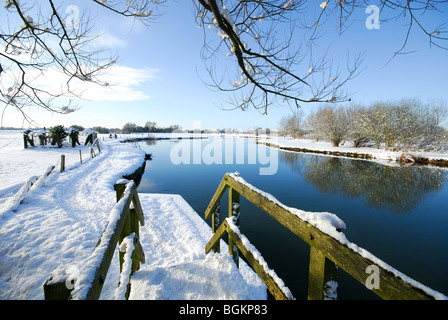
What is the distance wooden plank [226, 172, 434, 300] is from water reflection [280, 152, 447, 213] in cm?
999

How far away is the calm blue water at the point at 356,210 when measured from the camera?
4.79 meters

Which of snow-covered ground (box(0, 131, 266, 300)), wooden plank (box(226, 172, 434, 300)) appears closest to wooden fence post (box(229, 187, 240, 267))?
snow-covered ground (box(0, 131, 266, 300))

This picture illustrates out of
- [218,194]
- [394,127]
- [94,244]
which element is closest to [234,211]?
[218,194]

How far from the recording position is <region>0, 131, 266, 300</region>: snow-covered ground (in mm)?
1981

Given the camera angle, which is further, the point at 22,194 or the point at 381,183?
the point at 381,183

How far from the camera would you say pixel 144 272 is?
2.07m

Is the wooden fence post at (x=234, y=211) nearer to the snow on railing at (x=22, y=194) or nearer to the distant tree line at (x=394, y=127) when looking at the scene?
the snow on railing at (x=22, y=194)

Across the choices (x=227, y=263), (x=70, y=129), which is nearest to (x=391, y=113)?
(x=227, y=263)

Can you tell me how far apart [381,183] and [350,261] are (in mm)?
14427

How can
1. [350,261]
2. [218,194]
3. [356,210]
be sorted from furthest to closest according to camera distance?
[356,210], [218,194], [350,261]

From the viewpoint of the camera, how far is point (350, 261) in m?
0.90

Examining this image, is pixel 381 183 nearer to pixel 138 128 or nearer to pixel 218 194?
pixel 218 194

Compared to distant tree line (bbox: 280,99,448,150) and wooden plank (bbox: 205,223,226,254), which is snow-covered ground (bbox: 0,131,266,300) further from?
distant tree line (bbox: 280,99,448,150)

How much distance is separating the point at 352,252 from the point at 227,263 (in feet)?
5.61
